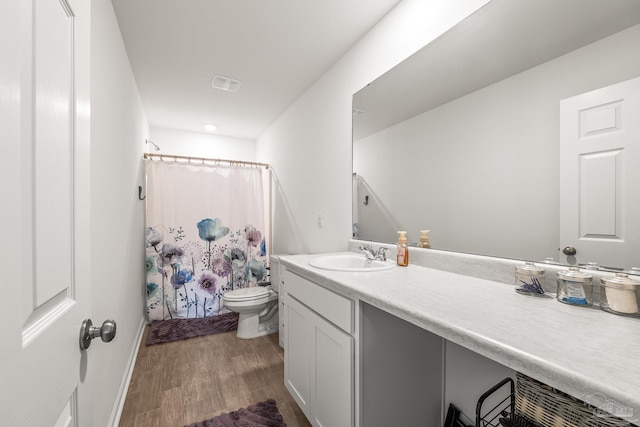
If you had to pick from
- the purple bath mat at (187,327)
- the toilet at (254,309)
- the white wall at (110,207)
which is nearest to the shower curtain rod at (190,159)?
the white wall at (110,207)

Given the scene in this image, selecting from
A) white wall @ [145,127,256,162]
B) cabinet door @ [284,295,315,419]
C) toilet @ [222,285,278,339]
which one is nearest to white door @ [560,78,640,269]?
cabinet door @ [284,295,315,419]

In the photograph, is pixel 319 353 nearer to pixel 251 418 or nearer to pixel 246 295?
pixel 251 418

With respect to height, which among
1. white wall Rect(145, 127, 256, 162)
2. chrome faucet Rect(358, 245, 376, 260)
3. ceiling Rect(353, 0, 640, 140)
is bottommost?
chrome faucet Rect(358, 245, 376, 260)

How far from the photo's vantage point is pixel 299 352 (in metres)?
1.53

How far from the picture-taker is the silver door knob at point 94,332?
23.6 inches

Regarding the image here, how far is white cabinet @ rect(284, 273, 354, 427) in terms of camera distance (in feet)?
3.66

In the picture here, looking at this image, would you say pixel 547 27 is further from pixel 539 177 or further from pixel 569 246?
pixel 569 246

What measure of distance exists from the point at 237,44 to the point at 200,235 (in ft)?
6.58

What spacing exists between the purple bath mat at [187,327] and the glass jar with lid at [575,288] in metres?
2.67

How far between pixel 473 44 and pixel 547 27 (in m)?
0.29

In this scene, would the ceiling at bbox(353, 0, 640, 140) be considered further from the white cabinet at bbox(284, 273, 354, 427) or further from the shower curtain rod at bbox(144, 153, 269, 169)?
the shower curtain rod at bbox(144, 153, 269, 169)

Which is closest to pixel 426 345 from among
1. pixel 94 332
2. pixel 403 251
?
pixel 403 251

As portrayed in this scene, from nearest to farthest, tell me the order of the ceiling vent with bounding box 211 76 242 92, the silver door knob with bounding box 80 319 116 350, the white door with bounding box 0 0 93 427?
1. the white door with bounding box 0 0 93 427
2. the silver door knob with bounding box 80 319 116 350
3. the ceiling vent with bounding box 211 76 242 92

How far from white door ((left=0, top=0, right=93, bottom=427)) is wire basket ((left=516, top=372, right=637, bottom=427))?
1.11m
